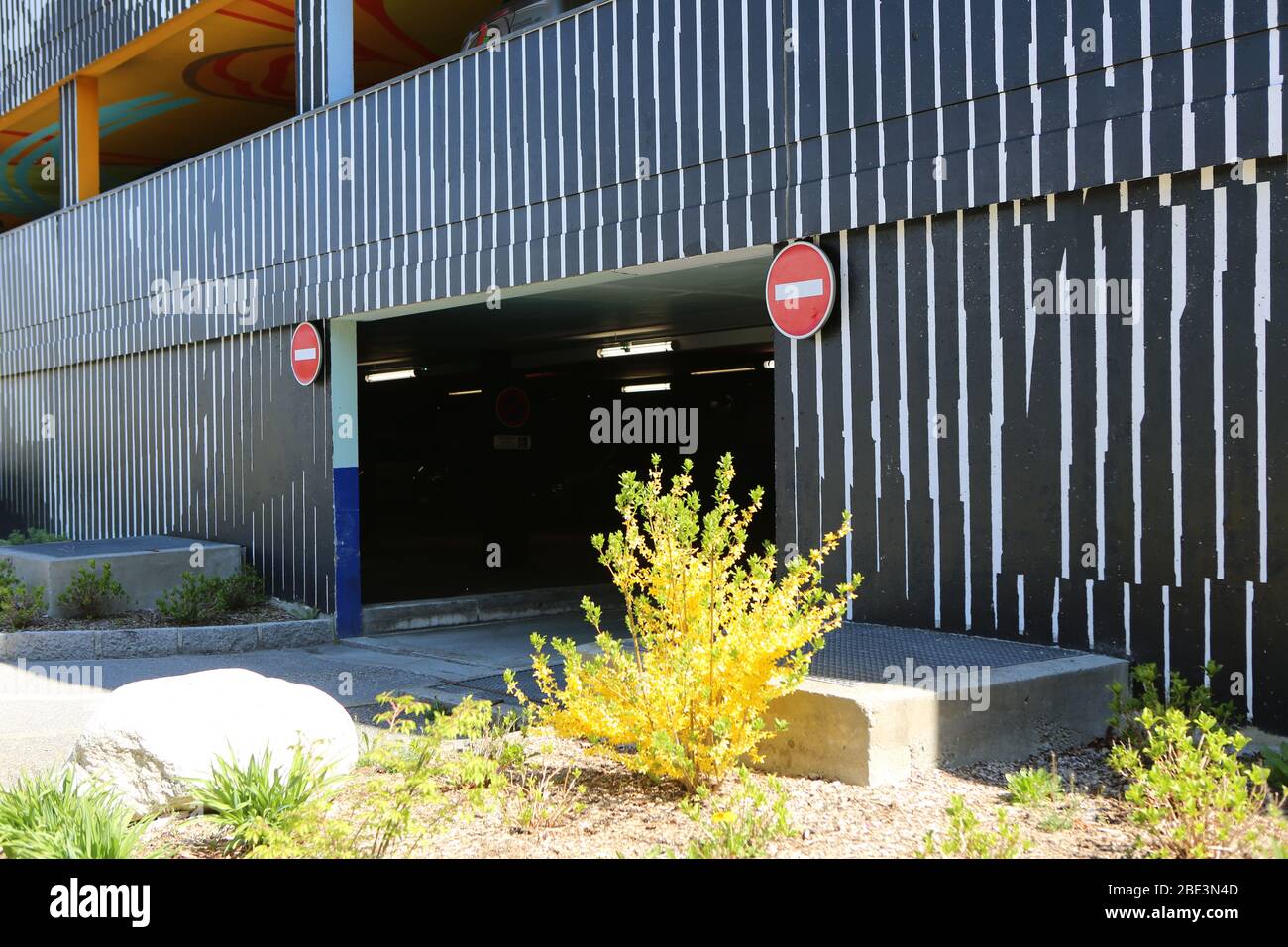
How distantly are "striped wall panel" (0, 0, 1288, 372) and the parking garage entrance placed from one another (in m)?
0.54

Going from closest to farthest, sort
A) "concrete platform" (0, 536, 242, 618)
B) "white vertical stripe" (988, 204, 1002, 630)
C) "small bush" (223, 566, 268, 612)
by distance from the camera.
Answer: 1. "white vertical stripe" (988, 204, 1002, 630)
2. "concrete platform" (0, 536, 242, 618)
3. "small bush" (223, 566, 268, 612)

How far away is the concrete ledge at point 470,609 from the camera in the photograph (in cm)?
1156

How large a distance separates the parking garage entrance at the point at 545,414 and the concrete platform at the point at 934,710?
3378mm

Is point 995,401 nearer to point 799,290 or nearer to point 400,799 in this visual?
point 799,290

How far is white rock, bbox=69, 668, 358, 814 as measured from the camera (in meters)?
5.12

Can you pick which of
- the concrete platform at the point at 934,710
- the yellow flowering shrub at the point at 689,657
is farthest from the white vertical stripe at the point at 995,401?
the yellow flowering shrub at the point at 689,657

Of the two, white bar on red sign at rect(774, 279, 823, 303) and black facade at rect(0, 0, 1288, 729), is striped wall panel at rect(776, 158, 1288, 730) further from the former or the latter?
white bar on red sign at rect(774, 279, 823, 303)

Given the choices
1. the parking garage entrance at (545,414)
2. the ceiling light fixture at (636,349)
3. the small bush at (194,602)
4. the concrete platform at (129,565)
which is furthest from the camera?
the ceiling light fixture at (636,349)

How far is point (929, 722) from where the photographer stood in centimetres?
523

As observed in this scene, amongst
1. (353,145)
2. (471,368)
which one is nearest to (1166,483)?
(353,145)

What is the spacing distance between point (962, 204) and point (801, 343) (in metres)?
1.39

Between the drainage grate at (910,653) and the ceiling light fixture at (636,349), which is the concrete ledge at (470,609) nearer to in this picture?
the ceiling light fixture at (636,349)

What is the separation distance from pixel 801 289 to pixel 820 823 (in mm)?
3745

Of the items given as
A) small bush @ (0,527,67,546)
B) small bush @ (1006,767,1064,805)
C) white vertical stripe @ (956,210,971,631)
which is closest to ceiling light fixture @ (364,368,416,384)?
small bush @ (0,527,67,546)
